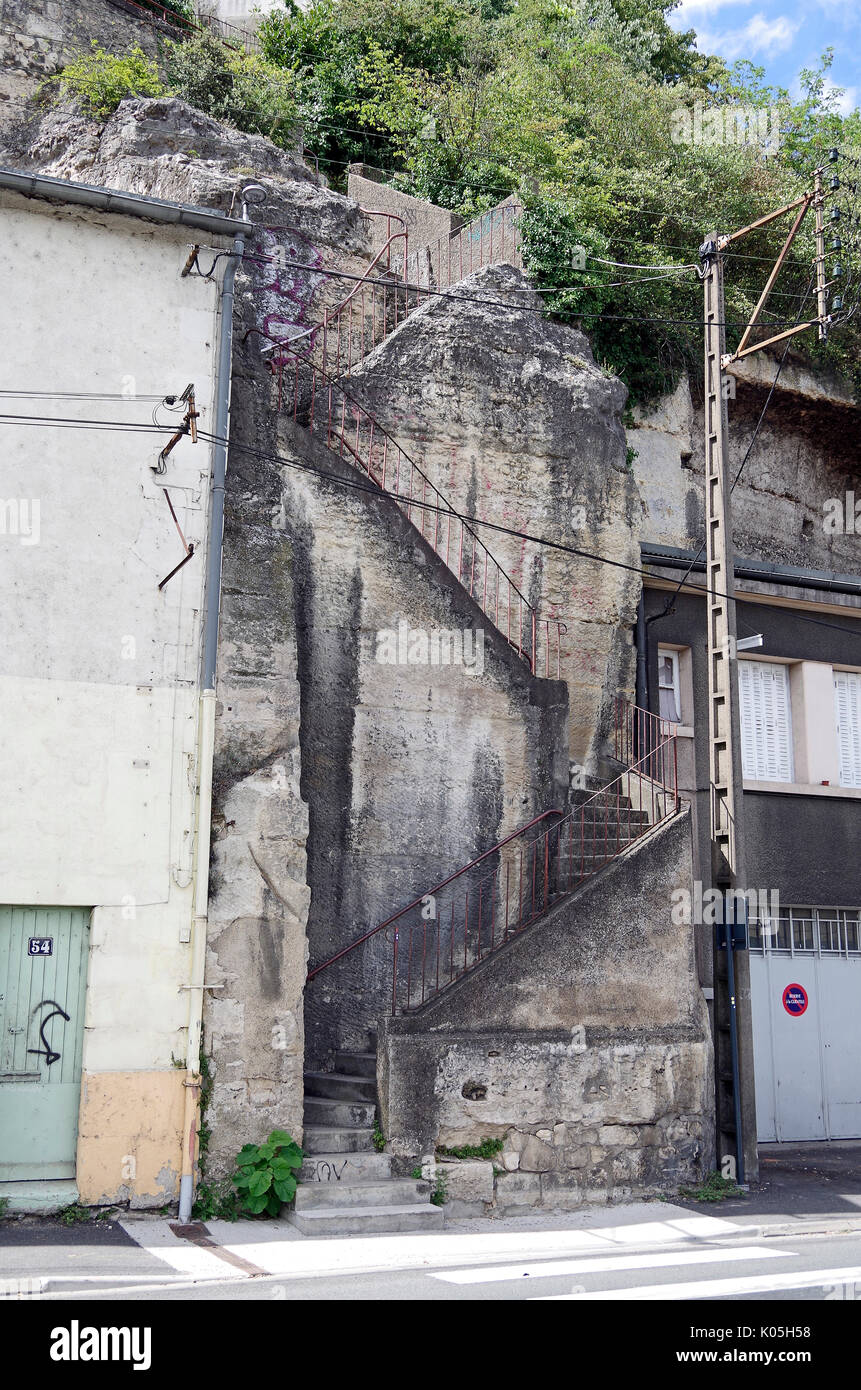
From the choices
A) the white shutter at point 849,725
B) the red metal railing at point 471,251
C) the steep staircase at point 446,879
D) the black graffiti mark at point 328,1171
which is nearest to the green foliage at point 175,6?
the red metal railing at point 471,251

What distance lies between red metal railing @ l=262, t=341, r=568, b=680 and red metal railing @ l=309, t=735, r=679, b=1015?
6.30 ft

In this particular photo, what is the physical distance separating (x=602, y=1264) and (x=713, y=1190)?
2.85 m

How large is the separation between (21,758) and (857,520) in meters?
14.4

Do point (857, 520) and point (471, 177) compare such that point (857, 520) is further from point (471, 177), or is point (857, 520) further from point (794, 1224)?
point (794, 1224)

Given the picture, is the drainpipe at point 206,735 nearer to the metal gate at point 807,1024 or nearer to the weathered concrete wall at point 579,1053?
the weathered concrete wall at point 579,1053

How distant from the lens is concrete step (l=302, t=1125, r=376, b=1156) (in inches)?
361

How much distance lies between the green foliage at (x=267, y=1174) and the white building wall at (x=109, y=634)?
0.54 meters

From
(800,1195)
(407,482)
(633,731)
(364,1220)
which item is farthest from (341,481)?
(800,1195)

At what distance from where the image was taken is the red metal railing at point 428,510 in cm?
1256

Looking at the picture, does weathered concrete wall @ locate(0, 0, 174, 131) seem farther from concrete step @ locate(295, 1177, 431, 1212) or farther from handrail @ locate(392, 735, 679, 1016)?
concrete step @ locate(295, 1177, 431, 1212)

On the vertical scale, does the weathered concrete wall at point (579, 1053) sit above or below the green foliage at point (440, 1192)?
above

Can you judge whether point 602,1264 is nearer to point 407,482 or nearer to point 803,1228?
point 803,1228

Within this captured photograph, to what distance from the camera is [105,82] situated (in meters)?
16.3

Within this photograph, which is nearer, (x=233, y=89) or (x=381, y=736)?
(x=381, y=736)
